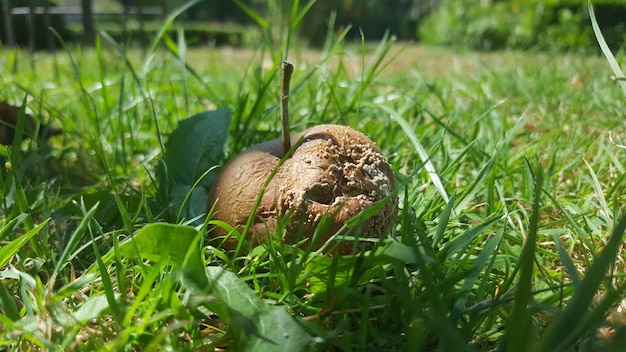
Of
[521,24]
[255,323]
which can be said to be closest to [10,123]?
[255,323]

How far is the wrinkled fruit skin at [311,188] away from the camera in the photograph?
3.34 ft

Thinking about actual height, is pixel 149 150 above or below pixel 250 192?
below

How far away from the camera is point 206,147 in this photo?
143 centimetres

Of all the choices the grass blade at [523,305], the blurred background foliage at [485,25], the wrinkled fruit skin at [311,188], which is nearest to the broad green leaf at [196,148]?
the wrinkled fruit skin at [311,188]

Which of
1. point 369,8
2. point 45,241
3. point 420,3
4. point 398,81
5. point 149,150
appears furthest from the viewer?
point 420,3

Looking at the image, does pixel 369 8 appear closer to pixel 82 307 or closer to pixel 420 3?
pixel 420 3

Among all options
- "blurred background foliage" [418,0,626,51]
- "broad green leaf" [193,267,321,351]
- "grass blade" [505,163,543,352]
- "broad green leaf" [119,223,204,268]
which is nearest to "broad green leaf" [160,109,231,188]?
"broad green leaf" [119,223,204,268]

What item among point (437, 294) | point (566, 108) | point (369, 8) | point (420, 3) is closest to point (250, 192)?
point (437, 294)

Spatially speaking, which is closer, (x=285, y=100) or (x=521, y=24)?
(x=285, y=100)

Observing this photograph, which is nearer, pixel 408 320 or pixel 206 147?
pixel 408 320

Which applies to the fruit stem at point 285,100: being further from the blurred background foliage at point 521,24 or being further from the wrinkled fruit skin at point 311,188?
the blurred background foliage at point 521,24

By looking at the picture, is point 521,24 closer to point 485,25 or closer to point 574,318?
point 485,25

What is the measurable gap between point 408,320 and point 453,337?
13 cm

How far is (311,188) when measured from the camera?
1.03 meters
